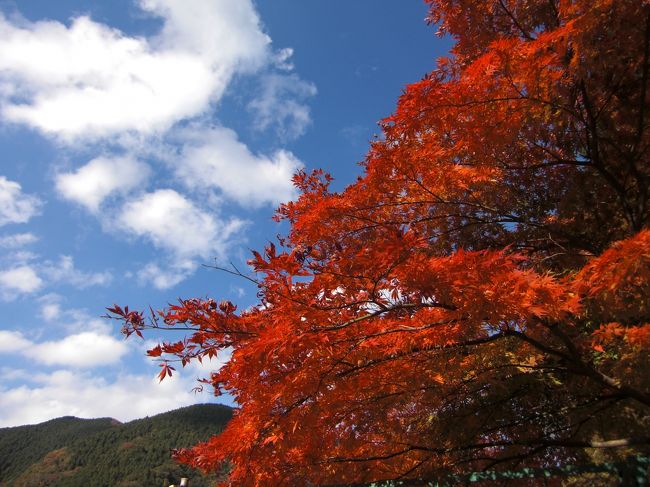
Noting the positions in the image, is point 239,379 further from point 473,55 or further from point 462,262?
point 473,55

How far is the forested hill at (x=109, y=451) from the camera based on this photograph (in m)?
96.3

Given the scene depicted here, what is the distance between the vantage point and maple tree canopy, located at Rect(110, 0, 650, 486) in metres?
3.22

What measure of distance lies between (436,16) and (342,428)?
5913mm

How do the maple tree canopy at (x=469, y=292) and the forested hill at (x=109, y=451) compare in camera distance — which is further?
the forested hill at (x=109, y=451)

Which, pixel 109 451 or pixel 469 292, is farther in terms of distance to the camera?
pixel 109 451

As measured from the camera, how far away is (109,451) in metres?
109

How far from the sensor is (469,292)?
10.0 feet

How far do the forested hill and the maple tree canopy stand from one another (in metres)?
84.4

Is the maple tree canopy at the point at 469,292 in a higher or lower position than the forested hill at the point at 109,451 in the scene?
lower

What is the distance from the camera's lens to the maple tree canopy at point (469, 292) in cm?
322

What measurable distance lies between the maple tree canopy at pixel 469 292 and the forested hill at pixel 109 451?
3325 inches

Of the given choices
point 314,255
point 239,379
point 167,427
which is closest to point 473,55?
point 314,255

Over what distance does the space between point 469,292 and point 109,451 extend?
425 feet

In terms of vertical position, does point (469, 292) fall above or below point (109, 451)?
below
